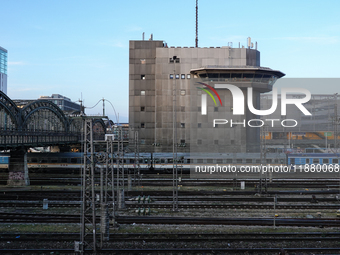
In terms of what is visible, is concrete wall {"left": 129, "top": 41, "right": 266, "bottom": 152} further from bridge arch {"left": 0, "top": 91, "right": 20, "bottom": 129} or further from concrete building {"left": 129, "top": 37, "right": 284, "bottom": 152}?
bridge arch {"left": 0, "top": 91, "right": 20, "bottom": 129}

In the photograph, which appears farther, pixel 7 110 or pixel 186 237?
pixel 7 110

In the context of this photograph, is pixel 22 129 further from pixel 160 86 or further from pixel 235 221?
pixel 235 221

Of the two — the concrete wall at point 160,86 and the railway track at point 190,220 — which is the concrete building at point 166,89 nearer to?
the concrete wall at point 160,86

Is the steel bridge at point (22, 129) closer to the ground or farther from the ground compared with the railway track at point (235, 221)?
farther from the ground

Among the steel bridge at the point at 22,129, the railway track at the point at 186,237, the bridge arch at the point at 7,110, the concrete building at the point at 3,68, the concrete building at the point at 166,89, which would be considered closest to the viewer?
the railway track at the point at 186,237

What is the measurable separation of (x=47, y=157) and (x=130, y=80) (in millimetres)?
27381

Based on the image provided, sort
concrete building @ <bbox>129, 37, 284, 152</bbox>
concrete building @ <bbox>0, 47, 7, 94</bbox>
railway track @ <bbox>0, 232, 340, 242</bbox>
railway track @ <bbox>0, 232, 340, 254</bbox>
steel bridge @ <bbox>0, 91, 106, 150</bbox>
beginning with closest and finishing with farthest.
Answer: railway track @ <bbox>0, 232, 340, 254</bbox>
railway track @ <bbox>0, 232, 340, 242</bbox>
steel bridge @ <bbox>0, 91, 106, 150</bbox>
concrete building @ <bbox>129, 37, 284, 152</bbox>
concrete building @ <bbox>0, 47, 7, 94</bbox>

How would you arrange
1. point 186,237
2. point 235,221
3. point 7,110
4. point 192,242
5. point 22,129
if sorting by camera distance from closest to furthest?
point 192,242, point 186,237, point 235,221, point 7,110, point 22,129

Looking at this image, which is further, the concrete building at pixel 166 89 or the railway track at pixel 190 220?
the concrete building at pixel 166 89

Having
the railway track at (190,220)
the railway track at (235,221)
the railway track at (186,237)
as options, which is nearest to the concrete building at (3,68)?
the railway track at (190,220)

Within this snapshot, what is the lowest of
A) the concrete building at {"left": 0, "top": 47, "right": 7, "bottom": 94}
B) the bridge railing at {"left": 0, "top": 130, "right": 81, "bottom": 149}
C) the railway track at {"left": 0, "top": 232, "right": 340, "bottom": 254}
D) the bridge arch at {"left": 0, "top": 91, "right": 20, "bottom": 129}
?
the railway track at {"left": 0, "top": 232, "right": 340, "bottom": 254}

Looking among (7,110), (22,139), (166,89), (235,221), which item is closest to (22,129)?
(7,110)

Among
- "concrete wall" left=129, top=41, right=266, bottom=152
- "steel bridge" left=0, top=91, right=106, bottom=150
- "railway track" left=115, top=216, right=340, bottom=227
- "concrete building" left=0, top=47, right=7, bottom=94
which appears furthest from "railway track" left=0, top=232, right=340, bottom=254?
"concrete building" left=0, top=47, right=7, bottom=94

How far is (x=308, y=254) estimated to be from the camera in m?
18.6
